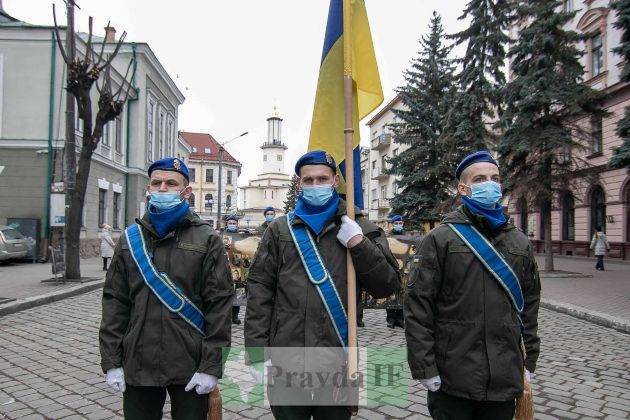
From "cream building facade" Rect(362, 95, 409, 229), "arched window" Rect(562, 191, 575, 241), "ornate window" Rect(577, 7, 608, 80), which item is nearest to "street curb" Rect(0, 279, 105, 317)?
"ornate window" Rect(577, 7, 608, 80)

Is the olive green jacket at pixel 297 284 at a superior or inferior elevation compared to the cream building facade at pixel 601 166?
inferior

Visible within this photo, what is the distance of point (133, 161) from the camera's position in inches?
1228

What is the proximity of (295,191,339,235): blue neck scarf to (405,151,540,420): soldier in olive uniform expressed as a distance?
0.56m

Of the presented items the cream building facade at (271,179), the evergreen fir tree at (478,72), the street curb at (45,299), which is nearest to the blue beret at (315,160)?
the street curb at (45,299)

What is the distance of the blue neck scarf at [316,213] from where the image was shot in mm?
2961

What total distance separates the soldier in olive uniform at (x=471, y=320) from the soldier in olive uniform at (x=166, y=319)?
1.12 meters

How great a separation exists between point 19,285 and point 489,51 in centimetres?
2003

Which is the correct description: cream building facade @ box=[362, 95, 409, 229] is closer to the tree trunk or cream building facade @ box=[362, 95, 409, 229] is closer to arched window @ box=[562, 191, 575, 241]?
arched window @ box=[562, 191, 575, 241]

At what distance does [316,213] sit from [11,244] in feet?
63.9

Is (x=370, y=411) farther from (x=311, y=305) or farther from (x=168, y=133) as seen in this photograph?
(x=168, y=133)

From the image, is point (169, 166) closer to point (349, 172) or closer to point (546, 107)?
point (349, 172)

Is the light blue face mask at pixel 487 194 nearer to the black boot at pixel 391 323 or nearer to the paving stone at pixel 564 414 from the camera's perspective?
the paving stone at pixel 564 414

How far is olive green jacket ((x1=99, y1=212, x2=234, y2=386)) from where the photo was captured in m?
2.92

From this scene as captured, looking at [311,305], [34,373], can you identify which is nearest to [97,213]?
[34,373]
